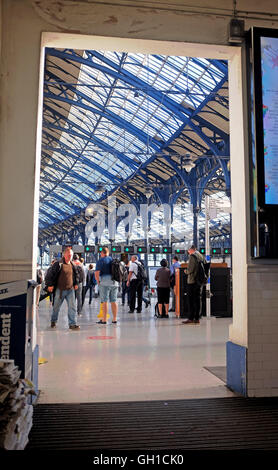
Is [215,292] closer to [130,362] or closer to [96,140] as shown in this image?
[130,362]

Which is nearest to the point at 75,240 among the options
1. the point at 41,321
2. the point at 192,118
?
the point at 192,118

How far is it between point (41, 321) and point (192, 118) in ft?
34.5

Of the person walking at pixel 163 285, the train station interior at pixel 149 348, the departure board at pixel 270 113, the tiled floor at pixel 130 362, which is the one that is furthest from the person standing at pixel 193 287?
the departure board at pixel 270 113

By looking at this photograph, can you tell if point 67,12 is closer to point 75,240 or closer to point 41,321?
point 41,321

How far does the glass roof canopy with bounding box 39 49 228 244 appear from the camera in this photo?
1481 cm

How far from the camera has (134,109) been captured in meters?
18.9

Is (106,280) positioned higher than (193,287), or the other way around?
(106,280)

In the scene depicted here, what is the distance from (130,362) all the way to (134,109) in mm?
15389

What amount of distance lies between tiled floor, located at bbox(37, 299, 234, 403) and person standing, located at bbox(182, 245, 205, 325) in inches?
19.0

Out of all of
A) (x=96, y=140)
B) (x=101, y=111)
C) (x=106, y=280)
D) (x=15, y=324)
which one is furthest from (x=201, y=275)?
(x=96, y=140)

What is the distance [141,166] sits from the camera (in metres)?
23.4

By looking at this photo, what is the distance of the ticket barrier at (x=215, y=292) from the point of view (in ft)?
36.7

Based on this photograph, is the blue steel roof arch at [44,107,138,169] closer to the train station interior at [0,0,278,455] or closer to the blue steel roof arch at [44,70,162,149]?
the blue steel roof arch at [44,70,162,149]
